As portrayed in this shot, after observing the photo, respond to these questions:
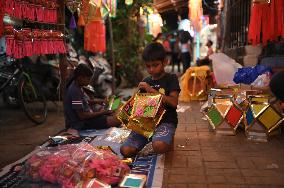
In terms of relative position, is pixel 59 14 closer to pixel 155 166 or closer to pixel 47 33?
pixel 47 33

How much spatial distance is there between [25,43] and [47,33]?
631mm

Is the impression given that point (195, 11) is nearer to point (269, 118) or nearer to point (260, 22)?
point (260, 22)

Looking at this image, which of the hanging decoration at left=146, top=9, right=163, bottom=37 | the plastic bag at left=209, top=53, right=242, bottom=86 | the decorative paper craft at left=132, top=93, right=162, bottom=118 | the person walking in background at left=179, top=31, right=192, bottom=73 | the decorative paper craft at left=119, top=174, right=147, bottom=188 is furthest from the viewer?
the hanging decoration at left=146, top=9, right=163, bottom=37

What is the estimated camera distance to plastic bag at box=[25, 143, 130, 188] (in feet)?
10.8

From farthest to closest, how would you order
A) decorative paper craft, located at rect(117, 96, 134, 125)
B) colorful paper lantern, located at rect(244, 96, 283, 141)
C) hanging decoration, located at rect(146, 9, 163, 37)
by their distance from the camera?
hanging decoration, located at rect(146, 9, 163, 37)
colorful paper lantern, located at rect(244, 96, 283, 141)
decorative paper craft, located at rect(117, 96, 134, 125)

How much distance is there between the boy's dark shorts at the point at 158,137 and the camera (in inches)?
170

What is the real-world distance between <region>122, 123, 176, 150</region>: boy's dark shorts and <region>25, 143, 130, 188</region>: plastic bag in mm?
795

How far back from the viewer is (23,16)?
5.01 metres

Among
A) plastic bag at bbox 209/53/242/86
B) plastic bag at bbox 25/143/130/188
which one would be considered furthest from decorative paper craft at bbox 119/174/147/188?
plastic bag at bbox 209/53/242/86

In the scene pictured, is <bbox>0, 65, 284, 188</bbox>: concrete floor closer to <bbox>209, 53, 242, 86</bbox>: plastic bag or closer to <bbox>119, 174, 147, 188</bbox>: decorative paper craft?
<bbox>119, 174, 147, 188</bbox>: decorative paper craft

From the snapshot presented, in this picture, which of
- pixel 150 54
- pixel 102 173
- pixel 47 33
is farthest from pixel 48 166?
pixel 47 33

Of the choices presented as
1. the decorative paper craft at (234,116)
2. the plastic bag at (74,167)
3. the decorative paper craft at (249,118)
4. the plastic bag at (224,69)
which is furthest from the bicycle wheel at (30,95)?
the plastic bag at (224,69)

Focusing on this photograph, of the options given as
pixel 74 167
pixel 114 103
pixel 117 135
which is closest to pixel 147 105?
pixel 74 167

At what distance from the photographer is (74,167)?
11.0 feet
